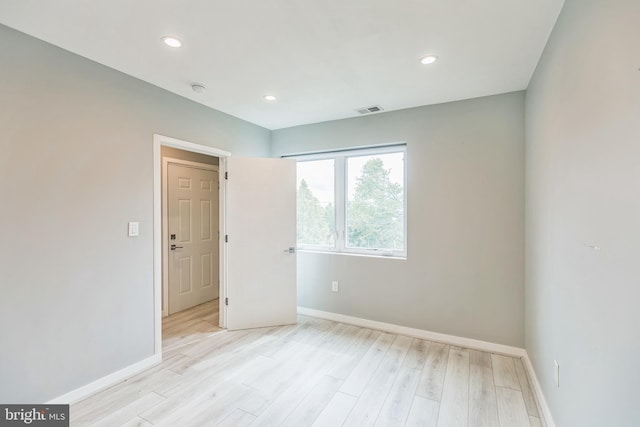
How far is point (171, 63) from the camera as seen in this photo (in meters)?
2.18

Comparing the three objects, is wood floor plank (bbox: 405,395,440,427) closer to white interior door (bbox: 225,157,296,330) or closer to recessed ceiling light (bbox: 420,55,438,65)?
white interior door (bbox: 225,157,296,330)

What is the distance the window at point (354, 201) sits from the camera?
331 cm

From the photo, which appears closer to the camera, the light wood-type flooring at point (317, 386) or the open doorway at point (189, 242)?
the light wood-type flooring at point (317, 386)

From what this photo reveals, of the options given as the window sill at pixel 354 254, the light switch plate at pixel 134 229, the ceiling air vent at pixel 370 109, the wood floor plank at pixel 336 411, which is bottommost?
the wood floor plank at pixel 336 411

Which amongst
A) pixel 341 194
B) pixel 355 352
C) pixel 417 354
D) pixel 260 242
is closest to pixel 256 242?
pixel 260 242

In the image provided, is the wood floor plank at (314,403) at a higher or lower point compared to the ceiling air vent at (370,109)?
lower

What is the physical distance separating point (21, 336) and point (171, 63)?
6.86 feet

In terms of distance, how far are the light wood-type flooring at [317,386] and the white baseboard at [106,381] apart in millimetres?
55

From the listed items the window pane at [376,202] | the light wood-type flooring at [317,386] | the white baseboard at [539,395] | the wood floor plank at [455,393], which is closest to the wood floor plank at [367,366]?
the light wood-type flooring at [317,386]

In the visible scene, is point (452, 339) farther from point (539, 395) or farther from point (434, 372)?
point (539, 395)

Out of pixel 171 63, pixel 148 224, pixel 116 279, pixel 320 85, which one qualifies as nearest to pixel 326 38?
pixel 320 85

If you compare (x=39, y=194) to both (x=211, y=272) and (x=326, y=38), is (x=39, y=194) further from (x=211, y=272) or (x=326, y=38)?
(x=211, y=272)

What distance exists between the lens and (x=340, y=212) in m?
3.62

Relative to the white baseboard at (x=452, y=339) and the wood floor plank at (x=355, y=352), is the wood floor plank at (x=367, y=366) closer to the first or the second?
Answer: the wood floor plank at (x=355, y=352)
